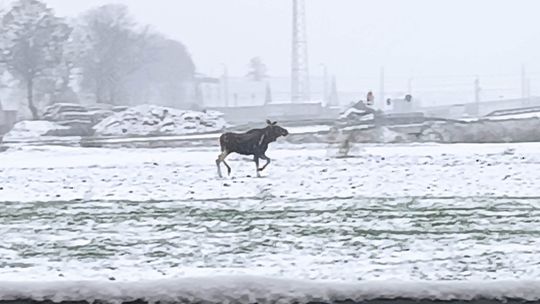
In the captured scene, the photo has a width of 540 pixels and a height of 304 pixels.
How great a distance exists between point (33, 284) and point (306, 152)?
2790 centimetres

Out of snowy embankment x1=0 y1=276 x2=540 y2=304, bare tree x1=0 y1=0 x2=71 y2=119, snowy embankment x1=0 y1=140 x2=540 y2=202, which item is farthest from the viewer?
bare tree x1=0 y1=0 x2=71 y2=119

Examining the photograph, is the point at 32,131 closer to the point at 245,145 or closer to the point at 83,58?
the point at 245,145

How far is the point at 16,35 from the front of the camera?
7094cm

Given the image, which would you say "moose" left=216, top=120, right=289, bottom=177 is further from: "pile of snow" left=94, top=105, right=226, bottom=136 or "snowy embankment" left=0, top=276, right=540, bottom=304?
"pile of snow" left=94, top=105, right=226, bottom=136

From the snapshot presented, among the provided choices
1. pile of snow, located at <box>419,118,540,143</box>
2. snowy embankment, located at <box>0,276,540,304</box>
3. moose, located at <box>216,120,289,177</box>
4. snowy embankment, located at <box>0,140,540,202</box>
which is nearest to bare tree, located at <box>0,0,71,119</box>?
pile of snow, located at <box>419,118,540,143</box>

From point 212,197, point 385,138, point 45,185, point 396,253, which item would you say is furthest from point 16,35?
point 396,253

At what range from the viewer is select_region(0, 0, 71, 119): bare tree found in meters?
70.9

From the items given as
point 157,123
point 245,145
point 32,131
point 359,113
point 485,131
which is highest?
point 359,113

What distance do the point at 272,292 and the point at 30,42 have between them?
232ft

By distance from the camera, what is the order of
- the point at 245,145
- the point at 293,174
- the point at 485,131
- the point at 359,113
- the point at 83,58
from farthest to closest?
the point at 83,58, the point at 359,113, the point at 485,131, the point at 293,174, the point at 245,145

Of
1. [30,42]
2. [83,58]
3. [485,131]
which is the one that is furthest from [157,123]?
[83,58]

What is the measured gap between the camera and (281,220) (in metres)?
13.3

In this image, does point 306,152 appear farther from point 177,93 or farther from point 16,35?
point 177,93

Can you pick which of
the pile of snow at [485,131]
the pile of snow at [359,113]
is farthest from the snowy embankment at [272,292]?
the pile of snow at [359,113]
